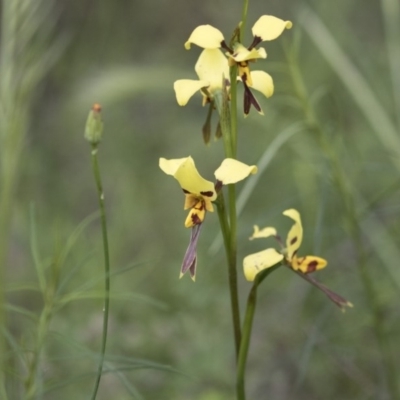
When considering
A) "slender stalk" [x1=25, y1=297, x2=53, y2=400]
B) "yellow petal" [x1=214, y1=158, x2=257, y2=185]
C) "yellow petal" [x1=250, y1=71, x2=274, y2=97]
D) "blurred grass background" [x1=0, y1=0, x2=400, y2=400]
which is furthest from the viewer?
"blurred grass background" [x1=0, y1=0, x2=400, y2=400]

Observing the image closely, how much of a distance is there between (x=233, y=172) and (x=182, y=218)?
2.18 m

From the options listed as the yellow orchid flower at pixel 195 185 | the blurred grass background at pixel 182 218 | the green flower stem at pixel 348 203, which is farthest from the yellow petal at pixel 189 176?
the green flower stem at pixel 348 203

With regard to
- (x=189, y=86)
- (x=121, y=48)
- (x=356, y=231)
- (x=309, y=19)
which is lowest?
(x=356, y=231)

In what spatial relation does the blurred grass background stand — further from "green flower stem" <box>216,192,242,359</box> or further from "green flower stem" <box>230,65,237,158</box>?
"green flower stem" <box>230,65,237,158</box>

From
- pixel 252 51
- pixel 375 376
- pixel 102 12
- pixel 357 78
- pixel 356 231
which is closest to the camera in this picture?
pixel 252 51

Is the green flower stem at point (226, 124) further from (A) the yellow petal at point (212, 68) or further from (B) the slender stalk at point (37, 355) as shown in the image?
(B) the slender stalk at point (37, 355)

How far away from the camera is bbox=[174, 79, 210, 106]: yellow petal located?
969 millimetres

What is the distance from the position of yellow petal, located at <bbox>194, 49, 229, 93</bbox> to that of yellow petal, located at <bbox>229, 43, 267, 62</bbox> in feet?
0.27

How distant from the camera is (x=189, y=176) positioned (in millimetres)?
949

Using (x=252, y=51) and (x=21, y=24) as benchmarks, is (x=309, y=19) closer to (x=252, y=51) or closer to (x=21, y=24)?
(x=21, y=24)

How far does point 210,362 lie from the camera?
2.01 m

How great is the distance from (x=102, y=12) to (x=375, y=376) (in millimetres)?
2144

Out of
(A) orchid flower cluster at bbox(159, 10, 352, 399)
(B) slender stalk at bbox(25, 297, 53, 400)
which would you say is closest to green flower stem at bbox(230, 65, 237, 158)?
(A) orchid flower cluster at bbox(159, 10, 352, 399)

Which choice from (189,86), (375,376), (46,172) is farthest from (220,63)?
(46,172)
